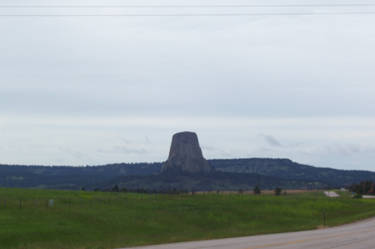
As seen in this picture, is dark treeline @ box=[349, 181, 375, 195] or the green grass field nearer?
the green grass field

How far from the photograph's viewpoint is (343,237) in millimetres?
31844

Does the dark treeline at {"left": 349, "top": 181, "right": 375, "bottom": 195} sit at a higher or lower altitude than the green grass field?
higher

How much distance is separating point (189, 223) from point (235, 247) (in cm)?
2530

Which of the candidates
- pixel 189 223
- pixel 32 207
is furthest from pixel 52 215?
pixel 189 223

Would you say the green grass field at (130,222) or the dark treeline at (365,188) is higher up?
the dark treeline at (365,188)

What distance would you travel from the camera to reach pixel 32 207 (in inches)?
1949

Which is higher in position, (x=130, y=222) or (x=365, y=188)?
(x=365, y=188)

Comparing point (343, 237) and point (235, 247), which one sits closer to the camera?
point (235, 247)

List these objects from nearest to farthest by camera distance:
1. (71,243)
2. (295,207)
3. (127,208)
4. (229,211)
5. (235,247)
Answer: (235,247), (71,243), (127,208), (229,211), (295,207)

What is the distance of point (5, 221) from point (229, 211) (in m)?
26.4

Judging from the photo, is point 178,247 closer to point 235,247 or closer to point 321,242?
point 235,247

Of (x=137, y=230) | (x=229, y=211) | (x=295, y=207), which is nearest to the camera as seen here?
(x=137, y=230)

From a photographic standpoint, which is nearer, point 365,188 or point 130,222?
point 130,222

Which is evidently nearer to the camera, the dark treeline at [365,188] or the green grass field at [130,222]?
the green grass field at [130,222]
